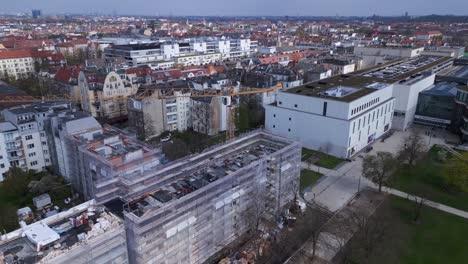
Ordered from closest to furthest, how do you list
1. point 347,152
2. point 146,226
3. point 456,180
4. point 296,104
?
point 146,226
point 456,180
point 347,152
point 296,104

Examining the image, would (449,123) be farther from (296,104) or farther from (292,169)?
(292,169)

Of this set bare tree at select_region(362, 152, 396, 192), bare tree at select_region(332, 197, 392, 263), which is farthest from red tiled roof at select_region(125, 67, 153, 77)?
bare tree at select_region(332, 197, 392, 263)

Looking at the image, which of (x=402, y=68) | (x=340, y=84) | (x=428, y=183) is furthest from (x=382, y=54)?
(x=428, y=183)

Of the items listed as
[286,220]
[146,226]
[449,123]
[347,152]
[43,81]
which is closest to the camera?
[146,226]

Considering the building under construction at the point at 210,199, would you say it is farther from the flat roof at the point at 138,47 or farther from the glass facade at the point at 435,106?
the flat roof at the point at 138,47

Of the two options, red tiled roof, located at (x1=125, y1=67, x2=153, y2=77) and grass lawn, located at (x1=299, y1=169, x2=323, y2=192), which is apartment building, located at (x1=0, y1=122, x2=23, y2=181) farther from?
red tiled roof, located at (x1=125, y1=67, x2=153, y2=77)

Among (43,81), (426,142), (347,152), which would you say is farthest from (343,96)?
(43,81)
